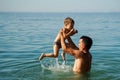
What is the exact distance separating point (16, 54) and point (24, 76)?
5.37m

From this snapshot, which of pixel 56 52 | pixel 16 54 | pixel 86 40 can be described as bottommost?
pixel 16 54

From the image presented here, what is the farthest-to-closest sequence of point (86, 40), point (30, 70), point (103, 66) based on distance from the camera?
point (103, 66) < point (30, 70) < point (86, 40)

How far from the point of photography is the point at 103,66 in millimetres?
11688

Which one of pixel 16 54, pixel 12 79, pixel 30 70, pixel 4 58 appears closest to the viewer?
pixel 12 79

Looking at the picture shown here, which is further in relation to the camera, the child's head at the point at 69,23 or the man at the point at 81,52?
the child's head at the point at 69,23

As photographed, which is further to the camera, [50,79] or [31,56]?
[31,56]

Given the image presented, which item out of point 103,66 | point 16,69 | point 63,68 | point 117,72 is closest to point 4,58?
point 16,69

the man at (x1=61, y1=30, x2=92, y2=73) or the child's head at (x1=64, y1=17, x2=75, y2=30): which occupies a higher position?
the child's head at (x1=64, y1=17, x2=75, y2=30)

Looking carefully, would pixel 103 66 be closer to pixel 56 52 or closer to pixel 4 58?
pixel 56 52

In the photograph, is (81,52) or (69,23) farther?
(69,23)

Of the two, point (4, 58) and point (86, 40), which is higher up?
point (86, 40)

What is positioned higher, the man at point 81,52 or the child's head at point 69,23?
the child's head at point 69,23

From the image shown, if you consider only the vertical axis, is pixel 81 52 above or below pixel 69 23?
below

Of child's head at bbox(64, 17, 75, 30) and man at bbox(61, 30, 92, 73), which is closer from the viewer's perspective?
man at bbox(61, 30, 92, 73)
